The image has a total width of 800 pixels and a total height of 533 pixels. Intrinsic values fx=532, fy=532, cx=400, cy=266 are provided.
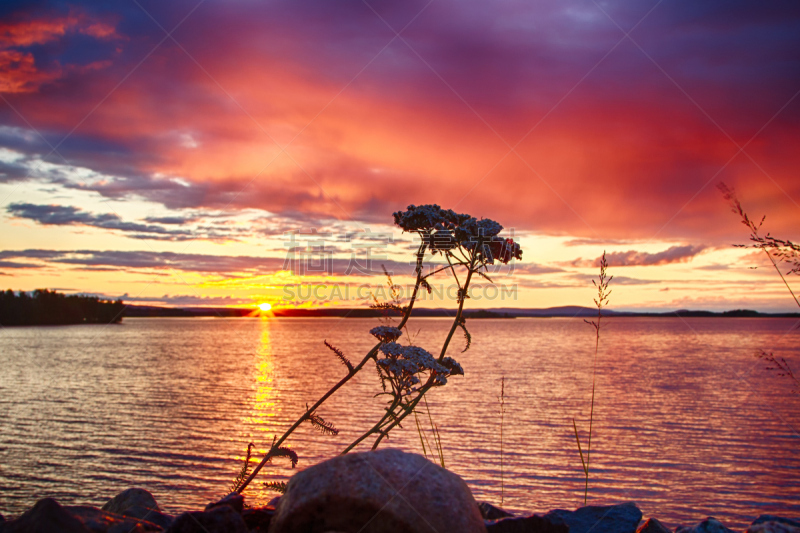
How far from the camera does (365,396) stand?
3988 cm

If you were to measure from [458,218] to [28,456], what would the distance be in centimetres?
2736

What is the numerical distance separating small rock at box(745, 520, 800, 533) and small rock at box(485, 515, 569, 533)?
5.29ft

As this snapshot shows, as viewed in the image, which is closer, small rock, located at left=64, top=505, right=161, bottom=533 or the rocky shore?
the rocky shore

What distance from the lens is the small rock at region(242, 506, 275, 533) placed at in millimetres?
4750

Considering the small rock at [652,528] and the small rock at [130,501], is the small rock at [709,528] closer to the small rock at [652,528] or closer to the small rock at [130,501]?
the small rock at [652,528]

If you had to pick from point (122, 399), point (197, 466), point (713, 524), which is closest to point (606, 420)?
point (197, 466)

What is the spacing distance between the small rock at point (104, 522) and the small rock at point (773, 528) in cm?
494

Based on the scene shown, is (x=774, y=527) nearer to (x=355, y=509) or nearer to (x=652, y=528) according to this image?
(x=652, y=528)

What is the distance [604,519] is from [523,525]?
1358 mm

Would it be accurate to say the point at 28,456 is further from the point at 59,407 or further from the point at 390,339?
the point at 390,339

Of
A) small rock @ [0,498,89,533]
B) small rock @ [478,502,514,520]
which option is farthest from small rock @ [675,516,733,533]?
small rock @ [0,498,89,533]

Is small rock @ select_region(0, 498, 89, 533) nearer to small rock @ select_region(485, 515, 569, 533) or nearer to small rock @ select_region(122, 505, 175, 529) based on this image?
small rock @ select_region(122, 505, 175, 529)

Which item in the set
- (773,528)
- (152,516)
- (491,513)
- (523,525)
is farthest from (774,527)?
(152,516)

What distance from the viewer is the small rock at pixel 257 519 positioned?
4.75 metres
